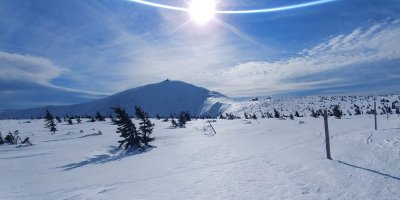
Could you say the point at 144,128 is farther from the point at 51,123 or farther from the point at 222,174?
the point at 222,174

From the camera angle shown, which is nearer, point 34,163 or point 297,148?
point 297,148

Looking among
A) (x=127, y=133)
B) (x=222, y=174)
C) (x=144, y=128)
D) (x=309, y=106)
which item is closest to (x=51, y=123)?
(x=127, y=133)

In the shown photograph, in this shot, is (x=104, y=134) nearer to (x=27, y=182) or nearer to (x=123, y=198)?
(x=27, y=182)

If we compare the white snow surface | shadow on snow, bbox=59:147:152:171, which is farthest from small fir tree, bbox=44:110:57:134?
the white snow surface

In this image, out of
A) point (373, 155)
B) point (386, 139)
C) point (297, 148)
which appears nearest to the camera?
point (373, 155)

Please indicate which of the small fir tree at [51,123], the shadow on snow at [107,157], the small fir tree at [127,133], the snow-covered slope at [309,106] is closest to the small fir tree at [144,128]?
the small fir tree at [127,133]

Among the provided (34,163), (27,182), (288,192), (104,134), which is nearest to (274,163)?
(288,192)

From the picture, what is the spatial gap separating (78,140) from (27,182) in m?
15.8

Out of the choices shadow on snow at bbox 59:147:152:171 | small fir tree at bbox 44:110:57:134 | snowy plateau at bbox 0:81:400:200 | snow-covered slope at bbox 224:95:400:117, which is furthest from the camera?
snow-covered slope at bbox 224:95:400:117

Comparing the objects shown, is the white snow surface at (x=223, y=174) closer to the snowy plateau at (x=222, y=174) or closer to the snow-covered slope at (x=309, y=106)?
the snowy plateau at (x=222, y=174)

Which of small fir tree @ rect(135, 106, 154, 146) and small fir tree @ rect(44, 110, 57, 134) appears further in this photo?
small fir tree @ rect(44, 110, 57, 134)

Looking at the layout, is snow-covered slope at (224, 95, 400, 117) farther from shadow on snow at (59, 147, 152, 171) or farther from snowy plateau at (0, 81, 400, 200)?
snowy plateau at (0, 81, 400, 200)

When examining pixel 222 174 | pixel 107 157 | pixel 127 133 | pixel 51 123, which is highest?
pixel 51 123

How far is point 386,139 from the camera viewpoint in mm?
17969
